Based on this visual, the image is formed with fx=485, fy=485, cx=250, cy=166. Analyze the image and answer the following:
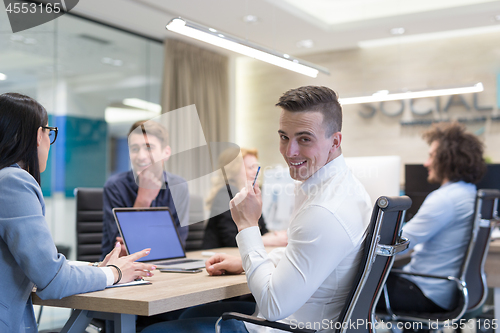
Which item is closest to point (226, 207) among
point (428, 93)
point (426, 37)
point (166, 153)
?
point (166, 153)

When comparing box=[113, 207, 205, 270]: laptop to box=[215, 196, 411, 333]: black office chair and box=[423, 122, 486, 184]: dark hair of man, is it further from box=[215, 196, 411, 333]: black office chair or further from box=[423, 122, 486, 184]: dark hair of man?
box=[423, 122, 486, 184]: dark hair of man

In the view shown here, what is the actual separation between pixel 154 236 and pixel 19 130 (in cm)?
86

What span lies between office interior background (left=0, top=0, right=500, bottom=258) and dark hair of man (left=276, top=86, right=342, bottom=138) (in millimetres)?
3176

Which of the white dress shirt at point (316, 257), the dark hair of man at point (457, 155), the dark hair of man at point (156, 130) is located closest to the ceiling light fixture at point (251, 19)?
Result: the dark hair of man at point (457, 155)

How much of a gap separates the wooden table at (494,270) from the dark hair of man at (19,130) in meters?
2.65

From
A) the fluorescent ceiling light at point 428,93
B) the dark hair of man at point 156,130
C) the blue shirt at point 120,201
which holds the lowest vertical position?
the blue shirt at point 120,201

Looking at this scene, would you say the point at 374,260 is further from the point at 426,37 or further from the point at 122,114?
the point at 426,37

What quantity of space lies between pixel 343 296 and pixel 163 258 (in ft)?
3.20

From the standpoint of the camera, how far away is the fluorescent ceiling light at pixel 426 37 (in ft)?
17.9

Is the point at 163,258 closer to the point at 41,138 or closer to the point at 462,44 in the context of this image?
the point at 41,138

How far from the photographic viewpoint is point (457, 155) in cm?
301

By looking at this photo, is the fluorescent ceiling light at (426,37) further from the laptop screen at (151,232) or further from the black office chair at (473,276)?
the laptop screen at (151,232)

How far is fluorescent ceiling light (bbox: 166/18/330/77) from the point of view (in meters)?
2.67

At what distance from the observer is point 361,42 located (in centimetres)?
600
